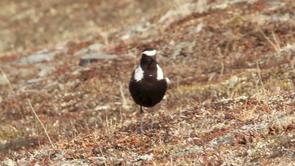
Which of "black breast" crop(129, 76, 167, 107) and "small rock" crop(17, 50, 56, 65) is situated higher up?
"black breast" crop(129, 76, 167, 107)

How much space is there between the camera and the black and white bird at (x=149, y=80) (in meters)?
Answer: 16.2

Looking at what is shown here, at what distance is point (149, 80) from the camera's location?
16203 mm

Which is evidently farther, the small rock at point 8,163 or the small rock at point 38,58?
the small rock at point 38,58

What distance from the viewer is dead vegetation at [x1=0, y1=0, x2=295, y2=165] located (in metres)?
14.0

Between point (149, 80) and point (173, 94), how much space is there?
24.4ft

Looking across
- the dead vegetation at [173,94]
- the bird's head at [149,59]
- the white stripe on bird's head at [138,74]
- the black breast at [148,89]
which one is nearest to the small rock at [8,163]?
the dead vegetation at [173,94]

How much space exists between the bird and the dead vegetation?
0.69 metres

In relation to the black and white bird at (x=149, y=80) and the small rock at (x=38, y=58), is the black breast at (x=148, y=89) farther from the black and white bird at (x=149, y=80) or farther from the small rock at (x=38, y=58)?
the small rock at (x=38, y=58)

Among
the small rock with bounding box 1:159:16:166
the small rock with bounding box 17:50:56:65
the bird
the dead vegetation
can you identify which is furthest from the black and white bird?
the small rock with bounding box 17:50:56:65

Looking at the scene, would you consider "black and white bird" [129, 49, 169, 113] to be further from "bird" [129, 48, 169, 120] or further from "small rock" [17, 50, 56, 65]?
"small rock" [17, 50, 56, 65]

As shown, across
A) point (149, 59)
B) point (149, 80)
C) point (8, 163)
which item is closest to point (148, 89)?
point (149, 80)

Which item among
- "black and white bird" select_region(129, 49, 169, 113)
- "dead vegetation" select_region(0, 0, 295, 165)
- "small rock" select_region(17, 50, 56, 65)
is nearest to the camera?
"dead vegetation" select_region(0, 0, 295, 165)

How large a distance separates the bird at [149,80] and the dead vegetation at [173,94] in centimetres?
A: 69

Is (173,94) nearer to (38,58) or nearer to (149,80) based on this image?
(149,80)
